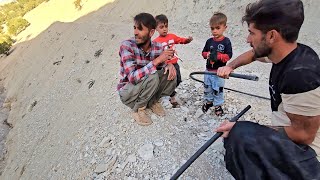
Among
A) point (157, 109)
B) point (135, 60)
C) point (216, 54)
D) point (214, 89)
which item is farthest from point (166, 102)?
point (216, 54)

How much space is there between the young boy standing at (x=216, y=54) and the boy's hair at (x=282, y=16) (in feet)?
6.37

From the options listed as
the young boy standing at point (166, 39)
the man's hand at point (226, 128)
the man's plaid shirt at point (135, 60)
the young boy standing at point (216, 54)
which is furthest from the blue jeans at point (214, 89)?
the man's hand at point (226, 128)

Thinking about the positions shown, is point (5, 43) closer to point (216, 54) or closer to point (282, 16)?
point (216, 54)

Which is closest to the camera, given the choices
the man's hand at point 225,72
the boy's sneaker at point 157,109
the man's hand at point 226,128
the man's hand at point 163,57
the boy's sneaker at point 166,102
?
the man's hand at point 226,128

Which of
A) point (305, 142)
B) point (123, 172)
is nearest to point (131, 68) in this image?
point (123, 172)

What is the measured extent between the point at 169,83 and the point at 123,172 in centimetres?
153

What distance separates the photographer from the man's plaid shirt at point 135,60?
4555 mm

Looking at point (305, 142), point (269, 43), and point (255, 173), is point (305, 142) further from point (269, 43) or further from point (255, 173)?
point (269, 43)

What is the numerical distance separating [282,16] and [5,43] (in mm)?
25901

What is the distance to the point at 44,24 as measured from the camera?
2558 cm

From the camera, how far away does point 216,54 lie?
4.77 meters

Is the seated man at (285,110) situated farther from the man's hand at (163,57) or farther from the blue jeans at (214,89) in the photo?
the blue jeans at (214,89)

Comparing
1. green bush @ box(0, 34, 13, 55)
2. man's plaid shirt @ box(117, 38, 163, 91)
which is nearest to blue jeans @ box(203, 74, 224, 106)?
man's plaid shirt @ box(117, 38, 163, 91)

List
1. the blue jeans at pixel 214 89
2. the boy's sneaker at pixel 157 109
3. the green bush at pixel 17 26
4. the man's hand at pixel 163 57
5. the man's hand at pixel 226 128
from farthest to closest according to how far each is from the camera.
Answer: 1. the green bush at pixel 17 26
2. the boy's sneaker at pixel 157 109
3. the blue jeans at pixel 214 89
4. the man's hand at pixel 163 57
5. the man's hand at pixel 226 128
